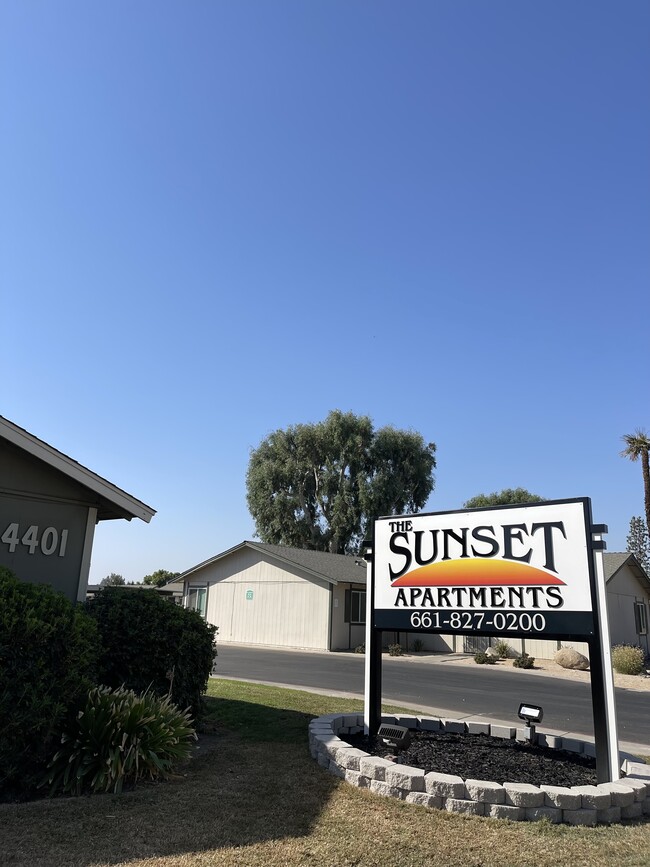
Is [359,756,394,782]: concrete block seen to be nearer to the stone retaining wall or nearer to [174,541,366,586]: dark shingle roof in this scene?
the stone retaining wall

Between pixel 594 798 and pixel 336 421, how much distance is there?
3833cm

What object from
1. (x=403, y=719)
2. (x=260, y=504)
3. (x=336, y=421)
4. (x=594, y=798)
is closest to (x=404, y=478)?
(x=336, y=421)

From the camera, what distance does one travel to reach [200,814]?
16.3ft

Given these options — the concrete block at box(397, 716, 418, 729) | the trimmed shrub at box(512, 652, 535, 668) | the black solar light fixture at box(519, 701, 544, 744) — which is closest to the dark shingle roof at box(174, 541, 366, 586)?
the trimmed shrub at box(512, 652, 535, 668)

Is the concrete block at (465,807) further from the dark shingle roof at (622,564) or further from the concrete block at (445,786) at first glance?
the dark shingle roof at (622,564)

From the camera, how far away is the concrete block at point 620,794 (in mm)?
5266

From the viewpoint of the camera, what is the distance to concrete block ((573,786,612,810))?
17.0 feet

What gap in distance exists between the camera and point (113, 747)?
5672 mm

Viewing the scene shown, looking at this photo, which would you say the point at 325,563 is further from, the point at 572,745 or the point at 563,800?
the point at 563,800

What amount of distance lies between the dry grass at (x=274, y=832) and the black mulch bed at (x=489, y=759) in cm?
82

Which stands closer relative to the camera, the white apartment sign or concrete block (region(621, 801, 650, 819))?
concrete block (region(621, 801, 650, 819))

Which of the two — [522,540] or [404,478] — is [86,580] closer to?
[522,540]

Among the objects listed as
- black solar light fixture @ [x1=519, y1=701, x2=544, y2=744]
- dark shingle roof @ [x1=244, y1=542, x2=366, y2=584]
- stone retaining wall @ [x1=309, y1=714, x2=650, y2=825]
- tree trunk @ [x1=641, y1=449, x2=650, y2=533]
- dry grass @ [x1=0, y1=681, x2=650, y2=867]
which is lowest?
dry grass @ [x1=0, y1=681, x2=650, y2=867]

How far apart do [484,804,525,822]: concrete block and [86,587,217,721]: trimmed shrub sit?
380 cm
